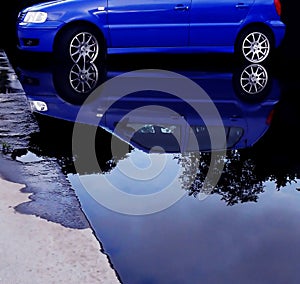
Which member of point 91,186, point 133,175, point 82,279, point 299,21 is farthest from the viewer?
point 299,21

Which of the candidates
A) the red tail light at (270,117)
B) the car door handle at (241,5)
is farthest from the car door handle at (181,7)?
the red tail light at (270,117)

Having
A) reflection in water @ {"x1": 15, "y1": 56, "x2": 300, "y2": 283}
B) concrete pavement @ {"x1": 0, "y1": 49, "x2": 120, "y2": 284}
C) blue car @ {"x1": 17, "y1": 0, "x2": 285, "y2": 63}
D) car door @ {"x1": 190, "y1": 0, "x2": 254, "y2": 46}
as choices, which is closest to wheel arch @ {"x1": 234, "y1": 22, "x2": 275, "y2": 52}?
blue car @ {"x1": 17, "y1": 0, "x2": 285, "y2": 63}

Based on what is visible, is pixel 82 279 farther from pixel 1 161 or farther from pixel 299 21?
pixel 299 21

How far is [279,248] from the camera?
3182 mm

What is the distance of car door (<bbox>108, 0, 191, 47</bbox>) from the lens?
8812mm

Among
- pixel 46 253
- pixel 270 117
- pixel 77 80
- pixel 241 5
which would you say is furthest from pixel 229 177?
pixel 241 5

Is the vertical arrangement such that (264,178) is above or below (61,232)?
below

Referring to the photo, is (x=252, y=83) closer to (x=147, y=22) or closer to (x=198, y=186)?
(x=147, y=22)

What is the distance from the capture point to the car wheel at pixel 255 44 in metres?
9.39

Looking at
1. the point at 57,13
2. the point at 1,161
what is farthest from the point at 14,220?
the point at 57,13

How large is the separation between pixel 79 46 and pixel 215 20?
2.45 metres

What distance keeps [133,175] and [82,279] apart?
180cm

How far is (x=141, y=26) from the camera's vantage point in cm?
889

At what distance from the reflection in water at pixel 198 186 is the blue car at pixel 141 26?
5.11ft
